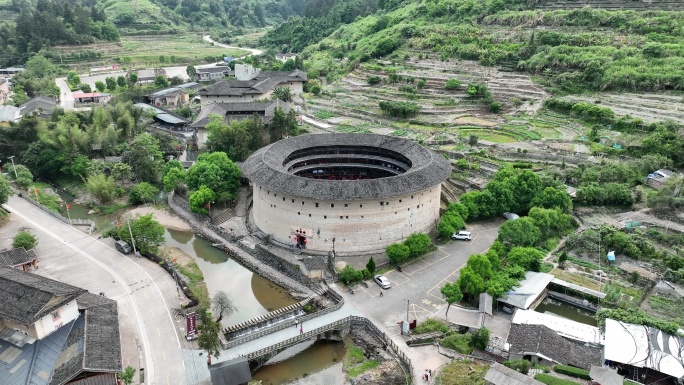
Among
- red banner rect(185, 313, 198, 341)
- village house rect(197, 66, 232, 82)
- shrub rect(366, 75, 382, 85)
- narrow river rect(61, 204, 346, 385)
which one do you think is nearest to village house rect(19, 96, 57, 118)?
narrow river rect(61, 204, 346, 385)

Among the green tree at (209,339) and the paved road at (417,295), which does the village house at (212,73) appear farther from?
the green tree at (209,339)

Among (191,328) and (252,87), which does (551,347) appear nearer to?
(191,328)

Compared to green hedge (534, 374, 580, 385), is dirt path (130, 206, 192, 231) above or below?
below

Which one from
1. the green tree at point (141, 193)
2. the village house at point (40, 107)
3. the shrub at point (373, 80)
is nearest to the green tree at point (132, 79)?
the village house at point (40, 107)

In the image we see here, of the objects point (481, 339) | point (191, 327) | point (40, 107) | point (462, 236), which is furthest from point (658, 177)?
point (40, 107)

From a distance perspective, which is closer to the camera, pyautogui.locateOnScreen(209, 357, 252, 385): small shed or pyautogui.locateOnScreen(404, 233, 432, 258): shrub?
pyautogui.locateOnScreen(209, 357, 252, 385): small shed

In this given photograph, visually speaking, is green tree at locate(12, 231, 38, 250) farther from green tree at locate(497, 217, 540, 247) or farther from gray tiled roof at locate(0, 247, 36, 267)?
green tree at locate(497, 217, 540, 247)
